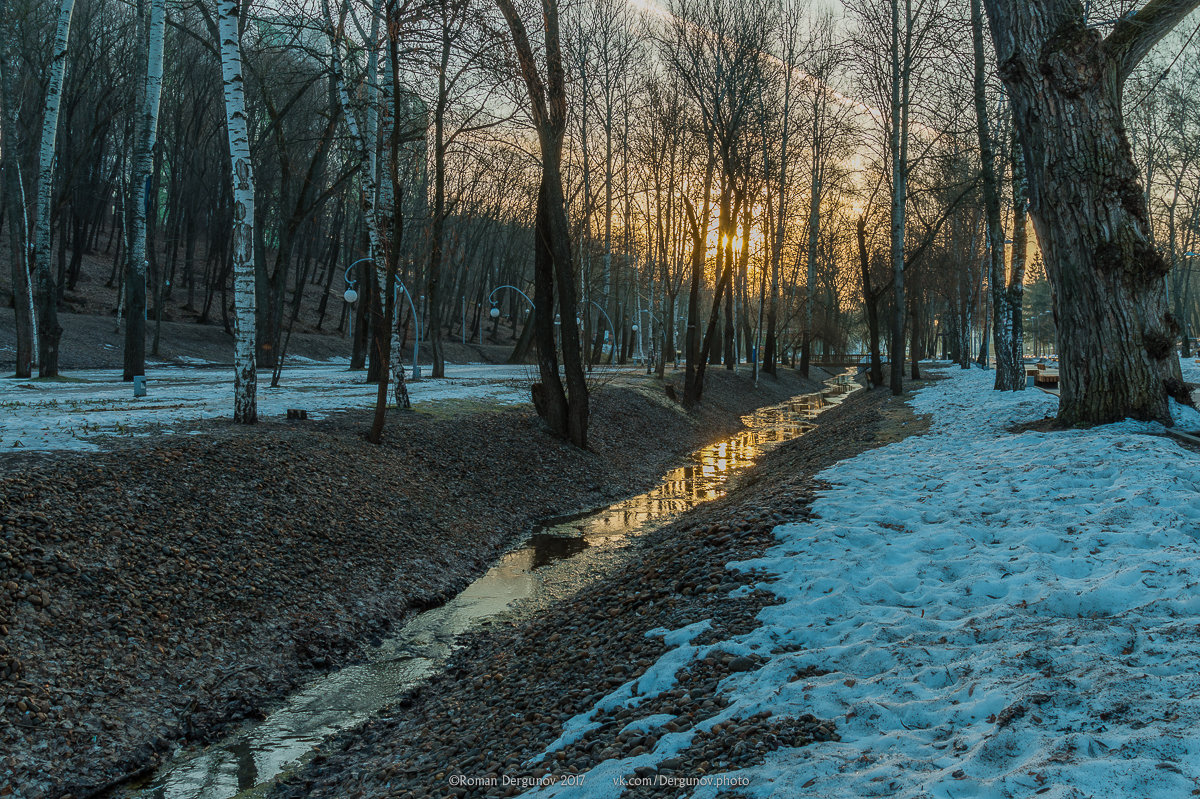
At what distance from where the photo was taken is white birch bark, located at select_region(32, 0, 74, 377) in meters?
15.0

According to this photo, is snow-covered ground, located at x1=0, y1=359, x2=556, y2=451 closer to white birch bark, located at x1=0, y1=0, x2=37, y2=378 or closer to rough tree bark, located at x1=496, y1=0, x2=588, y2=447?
white birch bark, located at x1=0, y1=0, x2=37, y2=378

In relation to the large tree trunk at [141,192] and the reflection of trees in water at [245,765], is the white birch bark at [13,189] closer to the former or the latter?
the large tree trunk at [141,192]

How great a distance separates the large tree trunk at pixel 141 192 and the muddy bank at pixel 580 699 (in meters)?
14.9

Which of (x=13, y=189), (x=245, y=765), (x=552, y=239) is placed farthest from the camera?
(x=13, y=189)

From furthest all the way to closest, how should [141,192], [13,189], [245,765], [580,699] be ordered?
[141,192], [13,189], [245,765], [580,699]

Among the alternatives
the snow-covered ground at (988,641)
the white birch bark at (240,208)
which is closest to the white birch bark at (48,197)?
the white birch bark at (240,208)

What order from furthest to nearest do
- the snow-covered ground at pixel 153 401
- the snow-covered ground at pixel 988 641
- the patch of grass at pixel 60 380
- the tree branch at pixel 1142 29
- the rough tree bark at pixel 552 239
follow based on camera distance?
1. the patch of grass at pixel 60 380
2. the rough tree bark at pixel 552 239
3. the snow-covered ground at pixel 153 401
4. the tree branch at pixel 1142 29
5. the snow-covered ground at pixel 988 641

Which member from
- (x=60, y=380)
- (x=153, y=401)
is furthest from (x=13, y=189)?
(x=153, y=401)

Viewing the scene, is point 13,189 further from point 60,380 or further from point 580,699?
point 580,699

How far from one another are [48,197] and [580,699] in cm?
1791

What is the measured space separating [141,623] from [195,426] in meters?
4.87

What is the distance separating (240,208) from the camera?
984 centimetres

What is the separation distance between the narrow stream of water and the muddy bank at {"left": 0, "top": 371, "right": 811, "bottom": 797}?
0.73 feet

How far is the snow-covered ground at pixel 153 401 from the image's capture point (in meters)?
8.77
